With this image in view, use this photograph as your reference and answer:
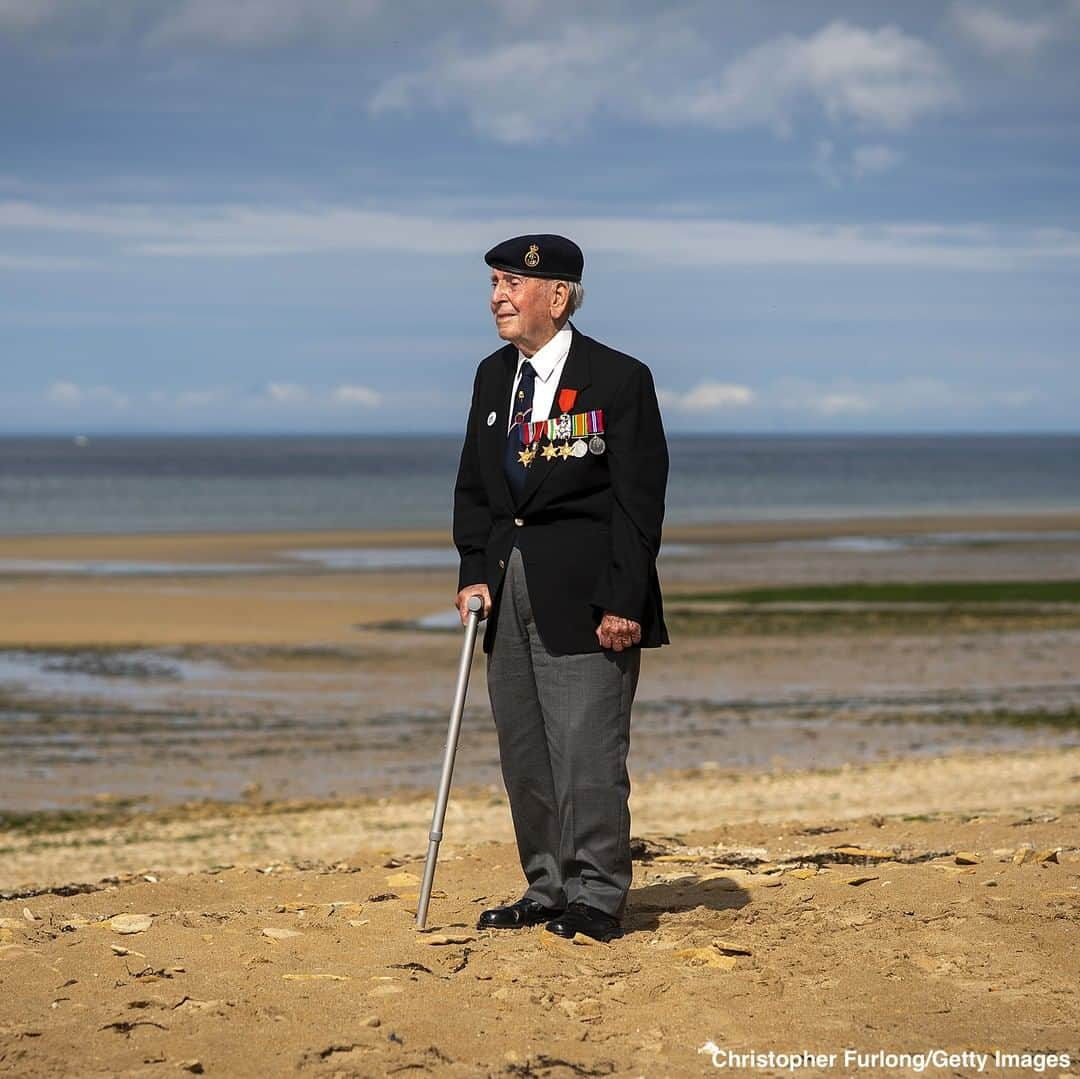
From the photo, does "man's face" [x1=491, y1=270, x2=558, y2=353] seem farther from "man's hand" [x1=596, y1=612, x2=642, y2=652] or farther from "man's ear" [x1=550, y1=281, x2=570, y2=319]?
"man's hand" [x1=596, y1=612, x2=642, y2=652]

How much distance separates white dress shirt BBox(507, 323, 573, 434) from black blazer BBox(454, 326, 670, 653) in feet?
0.10

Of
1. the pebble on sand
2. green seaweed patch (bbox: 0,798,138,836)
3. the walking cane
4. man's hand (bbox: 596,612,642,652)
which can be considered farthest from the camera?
green seaweed patch (bbox: 0,798,138,836)

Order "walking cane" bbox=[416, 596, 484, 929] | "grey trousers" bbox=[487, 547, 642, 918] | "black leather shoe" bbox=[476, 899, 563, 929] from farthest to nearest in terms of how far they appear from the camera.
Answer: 1. "black leather shoe" bbox=[476, 899, 563, 929]
2. "walking cane" bbox=[416, 596, 484, 929]
3. "grey trousers" bbox=[487, 547, 642, 918]

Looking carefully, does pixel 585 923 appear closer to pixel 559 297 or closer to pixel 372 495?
pixel 559 297

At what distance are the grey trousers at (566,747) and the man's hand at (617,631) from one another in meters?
0.08

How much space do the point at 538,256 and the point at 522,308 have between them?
20 centimetres

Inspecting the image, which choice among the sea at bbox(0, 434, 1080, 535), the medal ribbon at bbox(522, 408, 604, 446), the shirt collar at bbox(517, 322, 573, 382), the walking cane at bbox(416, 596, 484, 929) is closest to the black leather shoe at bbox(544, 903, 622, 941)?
the walking cane at bbox(416, 596, 484, 929)

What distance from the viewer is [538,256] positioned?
5.73 meters

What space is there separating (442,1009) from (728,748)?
11.0 meters

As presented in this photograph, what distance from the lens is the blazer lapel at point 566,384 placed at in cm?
582

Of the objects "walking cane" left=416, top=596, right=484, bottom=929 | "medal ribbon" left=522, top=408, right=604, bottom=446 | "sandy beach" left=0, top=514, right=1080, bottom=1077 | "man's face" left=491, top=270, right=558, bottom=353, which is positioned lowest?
"sandy beach" left=0, top=514, right=1080, bottom=1077

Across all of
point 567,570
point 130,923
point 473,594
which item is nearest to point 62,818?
point 130,923

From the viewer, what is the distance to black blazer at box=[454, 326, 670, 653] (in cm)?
568

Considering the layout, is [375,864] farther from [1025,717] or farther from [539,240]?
[1025,717]
